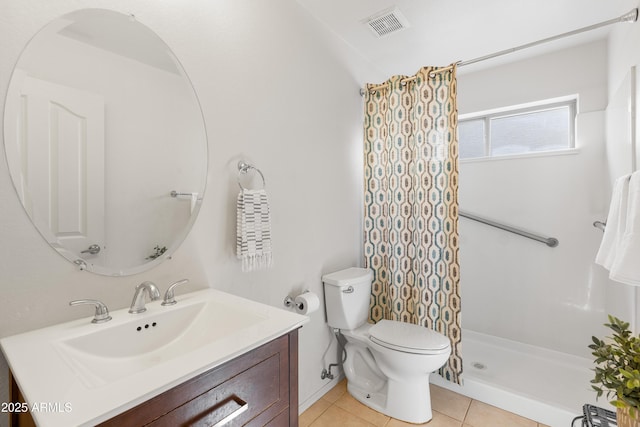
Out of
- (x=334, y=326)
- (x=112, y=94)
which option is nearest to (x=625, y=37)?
(x=334, y=326)

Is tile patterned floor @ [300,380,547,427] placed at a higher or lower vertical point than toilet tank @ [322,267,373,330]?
lower

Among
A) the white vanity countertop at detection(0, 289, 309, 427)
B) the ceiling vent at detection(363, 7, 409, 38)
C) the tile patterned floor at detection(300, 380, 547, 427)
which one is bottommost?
the tile patterned floor at detection(300, 380, 547, 427)

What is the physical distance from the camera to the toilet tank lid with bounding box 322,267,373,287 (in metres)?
1.91

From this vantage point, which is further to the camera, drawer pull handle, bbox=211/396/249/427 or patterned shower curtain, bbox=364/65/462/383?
patterned shower curtain, bbox=364/65/462/383

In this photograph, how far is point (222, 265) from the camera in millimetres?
1368

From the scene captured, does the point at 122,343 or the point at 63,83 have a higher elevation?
the point at 63,83

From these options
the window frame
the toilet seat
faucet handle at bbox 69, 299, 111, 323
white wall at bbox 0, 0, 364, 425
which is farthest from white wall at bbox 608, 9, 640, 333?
faucet handle at bbox 69, 299, 111, 323

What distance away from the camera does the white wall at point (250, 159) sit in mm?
864

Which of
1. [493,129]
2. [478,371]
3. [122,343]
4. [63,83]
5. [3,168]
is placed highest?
[493,129]

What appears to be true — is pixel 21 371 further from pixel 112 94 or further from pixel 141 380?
pixel 112 94

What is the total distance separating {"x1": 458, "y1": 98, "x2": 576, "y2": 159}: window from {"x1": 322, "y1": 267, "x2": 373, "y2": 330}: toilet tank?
65.7 inches

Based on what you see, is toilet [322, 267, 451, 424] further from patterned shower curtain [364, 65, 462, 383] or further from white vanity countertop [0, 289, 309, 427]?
white vanity countertop [0, 289, 309, 427]

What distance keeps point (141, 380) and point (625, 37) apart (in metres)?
2.65

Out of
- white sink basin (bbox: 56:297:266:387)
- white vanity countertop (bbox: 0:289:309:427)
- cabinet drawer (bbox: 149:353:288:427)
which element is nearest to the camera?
white vanity countertop (bbox: 0:289:309:427)
